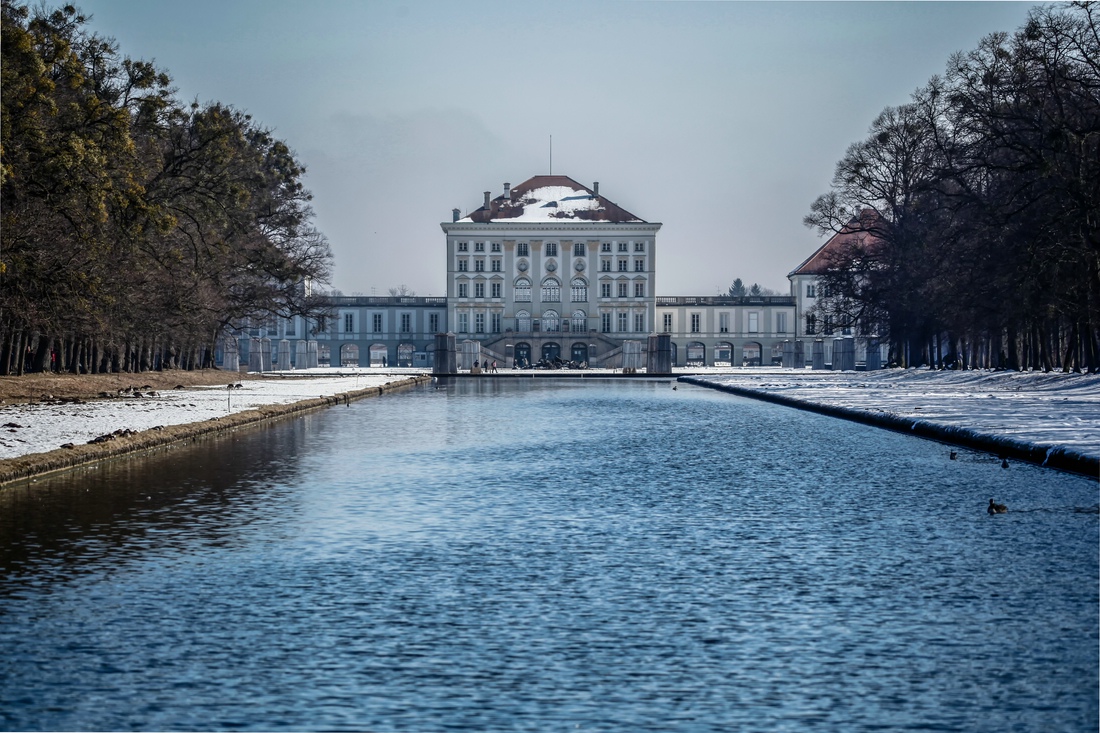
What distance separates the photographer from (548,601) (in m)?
8.12

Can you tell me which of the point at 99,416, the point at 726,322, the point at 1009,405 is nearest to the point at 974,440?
the point at 1009,405

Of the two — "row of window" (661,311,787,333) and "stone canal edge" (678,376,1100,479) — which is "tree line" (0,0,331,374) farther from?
"row of window" (661,311,787,333)

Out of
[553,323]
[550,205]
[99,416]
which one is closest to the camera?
[99,416]

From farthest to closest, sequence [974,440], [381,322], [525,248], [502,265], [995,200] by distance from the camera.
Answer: [381,322]
[525,248]
[502,265]
[995,200]
[974,440]

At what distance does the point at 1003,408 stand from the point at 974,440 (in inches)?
380

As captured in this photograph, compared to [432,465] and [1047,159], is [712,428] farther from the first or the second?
[1047,159]

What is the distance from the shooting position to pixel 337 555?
9.86 m

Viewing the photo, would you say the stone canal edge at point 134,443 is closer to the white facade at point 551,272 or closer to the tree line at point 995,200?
the tree line at point 995,200

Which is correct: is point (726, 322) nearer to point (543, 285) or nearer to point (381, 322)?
point (543, 285)

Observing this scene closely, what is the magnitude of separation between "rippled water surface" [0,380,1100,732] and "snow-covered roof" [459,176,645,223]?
11275 centimetres

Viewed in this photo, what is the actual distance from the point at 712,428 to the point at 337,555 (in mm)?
16663

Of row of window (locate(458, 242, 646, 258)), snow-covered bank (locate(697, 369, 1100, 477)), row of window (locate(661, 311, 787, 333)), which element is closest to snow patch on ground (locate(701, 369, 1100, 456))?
snow-covered bank (locate(697, 369, 1100, 477))

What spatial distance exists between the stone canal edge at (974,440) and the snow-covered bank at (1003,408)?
0.10ft

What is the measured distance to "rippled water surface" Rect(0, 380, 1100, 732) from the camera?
229 inches
